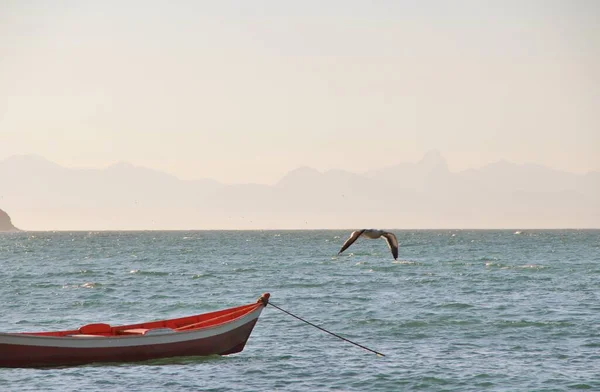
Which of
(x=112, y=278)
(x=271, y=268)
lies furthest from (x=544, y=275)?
(x=112, y=278)

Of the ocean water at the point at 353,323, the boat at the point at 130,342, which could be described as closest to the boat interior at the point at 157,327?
the boat at the point at 130,342

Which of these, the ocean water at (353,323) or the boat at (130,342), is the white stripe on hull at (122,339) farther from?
the ocean water at (353,323)

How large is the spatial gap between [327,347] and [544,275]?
41342mm

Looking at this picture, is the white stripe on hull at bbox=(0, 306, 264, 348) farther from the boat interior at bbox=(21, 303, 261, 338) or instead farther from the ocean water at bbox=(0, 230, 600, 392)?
the ocean water at bbox=(0, 230, 600, 392)

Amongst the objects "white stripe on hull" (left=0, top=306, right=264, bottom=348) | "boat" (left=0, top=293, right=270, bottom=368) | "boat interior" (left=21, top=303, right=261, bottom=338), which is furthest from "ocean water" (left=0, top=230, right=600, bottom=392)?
"boat interior" (left=21, top=303, right=261, bottom=338)

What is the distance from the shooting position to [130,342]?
2859 cm

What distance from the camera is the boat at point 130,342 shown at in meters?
27.3

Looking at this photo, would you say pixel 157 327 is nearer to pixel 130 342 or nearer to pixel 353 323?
pixel 130 342

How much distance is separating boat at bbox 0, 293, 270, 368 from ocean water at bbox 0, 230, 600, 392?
0.40 metres

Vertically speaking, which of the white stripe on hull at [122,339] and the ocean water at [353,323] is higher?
the white stripe on hull at [122,339]

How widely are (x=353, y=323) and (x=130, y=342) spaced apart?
13466 mm

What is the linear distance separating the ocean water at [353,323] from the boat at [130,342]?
0.40 m

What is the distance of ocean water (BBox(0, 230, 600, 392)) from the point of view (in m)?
26.4

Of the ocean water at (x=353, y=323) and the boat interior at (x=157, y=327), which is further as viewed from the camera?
the boat interior at (x=157, y=327)
